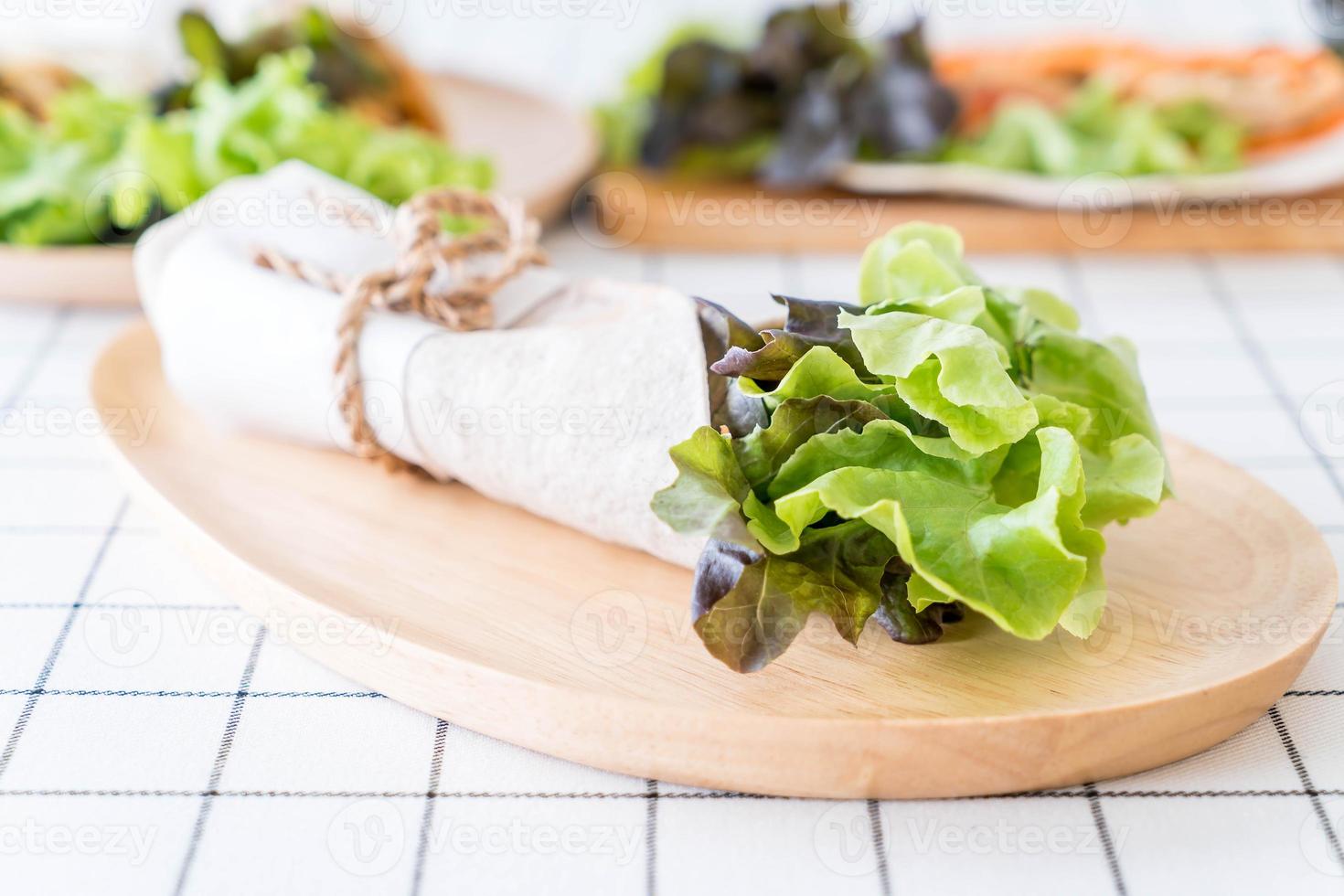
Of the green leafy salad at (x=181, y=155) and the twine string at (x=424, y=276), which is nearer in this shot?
the twine string at (x=424, y=276)

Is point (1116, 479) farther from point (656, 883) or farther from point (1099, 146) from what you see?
point (1099, 146)

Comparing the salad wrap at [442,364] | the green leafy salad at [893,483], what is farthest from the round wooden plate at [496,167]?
the green leafy salad at [893,483]

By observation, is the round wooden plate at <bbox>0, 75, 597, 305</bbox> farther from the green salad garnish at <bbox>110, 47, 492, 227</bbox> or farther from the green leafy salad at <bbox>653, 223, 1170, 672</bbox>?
the green leafy salad at <bbox>653, 223, 1170, 672</bbox>

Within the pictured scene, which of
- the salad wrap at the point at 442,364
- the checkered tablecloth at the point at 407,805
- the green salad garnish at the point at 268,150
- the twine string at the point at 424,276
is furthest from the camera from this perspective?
the green salad garnish at the point at 268,150

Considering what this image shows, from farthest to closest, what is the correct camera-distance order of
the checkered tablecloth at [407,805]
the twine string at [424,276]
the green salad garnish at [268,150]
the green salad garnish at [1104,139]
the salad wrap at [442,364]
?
1. the green salad garnish at [1104,139]
2. the green salad garnish at [268,150]
3. the twine string at [424,276]
4. the salad wrap at [442,364]
5. the checkered tablecloth at [407,805]

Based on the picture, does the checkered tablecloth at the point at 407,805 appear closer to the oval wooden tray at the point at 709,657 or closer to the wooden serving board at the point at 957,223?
the oval wooden tray at the point at 709,657

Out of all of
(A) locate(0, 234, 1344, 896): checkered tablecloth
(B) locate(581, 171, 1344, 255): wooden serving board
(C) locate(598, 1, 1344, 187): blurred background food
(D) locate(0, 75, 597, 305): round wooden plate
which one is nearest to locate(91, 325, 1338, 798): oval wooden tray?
(A) locate(0, 234, 1344, 896): checkered tablecloth
